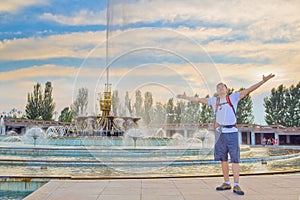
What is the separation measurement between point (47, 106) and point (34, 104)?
243cm

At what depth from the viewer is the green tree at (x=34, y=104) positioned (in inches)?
2574

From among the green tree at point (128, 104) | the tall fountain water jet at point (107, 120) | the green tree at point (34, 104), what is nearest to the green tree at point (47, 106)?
the green tree at point (34, 104)

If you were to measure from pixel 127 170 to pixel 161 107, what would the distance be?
2460cm

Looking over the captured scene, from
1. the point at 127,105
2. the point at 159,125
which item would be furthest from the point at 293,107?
the point at 127,105

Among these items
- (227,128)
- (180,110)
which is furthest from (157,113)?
(227,128)

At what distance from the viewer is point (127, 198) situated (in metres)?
5.55

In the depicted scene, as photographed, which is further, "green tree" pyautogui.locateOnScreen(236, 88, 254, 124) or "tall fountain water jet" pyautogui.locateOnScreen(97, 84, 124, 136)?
"green tree" pyautogui.locateOnScreen(236, 88, 254, 124)

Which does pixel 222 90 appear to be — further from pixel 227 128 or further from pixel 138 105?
pixel 138 105

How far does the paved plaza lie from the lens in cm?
563

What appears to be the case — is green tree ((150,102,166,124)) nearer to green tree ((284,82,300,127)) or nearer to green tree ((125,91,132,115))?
green tree ((125,91,132,115))

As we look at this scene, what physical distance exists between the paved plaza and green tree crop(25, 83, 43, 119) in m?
61.6

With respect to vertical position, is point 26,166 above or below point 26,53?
below

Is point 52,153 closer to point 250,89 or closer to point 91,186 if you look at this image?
point 91,186

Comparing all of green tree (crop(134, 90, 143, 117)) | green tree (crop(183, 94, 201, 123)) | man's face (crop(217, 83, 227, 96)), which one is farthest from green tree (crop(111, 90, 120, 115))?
man's face (crop(217, 83, 227, 96))
